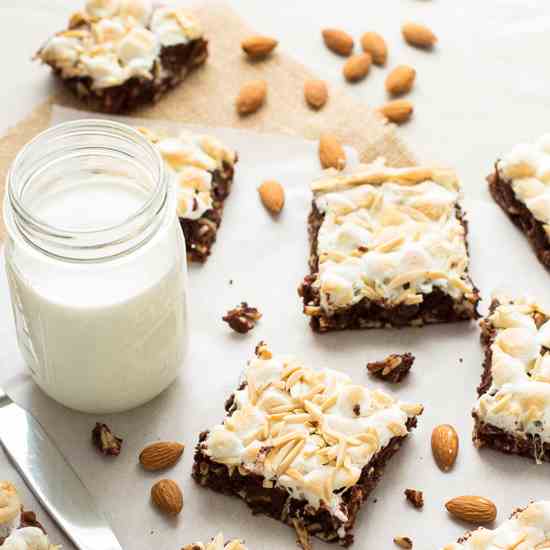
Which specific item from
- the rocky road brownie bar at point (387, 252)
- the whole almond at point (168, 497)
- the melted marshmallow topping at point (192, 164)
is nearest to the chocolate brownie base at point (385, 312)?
the rocky road brownie bar at point (387, 252)

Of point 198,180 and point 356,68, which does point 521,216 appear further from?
point 198,180

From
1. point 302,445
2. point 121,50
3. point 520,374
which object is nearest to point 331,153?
point 121,50

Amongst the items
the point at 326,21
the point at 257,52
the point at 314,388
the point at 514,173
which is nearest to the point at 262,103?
the point at 257,52

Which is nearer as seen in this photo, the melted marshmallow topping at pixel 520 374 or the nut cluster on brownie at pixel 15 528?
the nut cluster on brownie at pixel 15 528

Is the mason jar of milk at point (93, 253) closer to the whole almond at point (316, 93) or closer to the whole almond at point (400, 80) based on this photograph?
the whole almond at point (316, 93)

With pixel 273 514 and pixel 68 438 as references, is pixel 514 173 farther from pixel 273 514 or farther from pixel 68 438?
pixel 68 438

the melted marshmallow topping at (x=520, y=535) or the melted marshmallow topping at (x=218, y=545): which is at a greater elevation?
the melted marshmallow topping at (x=520, y=535)
